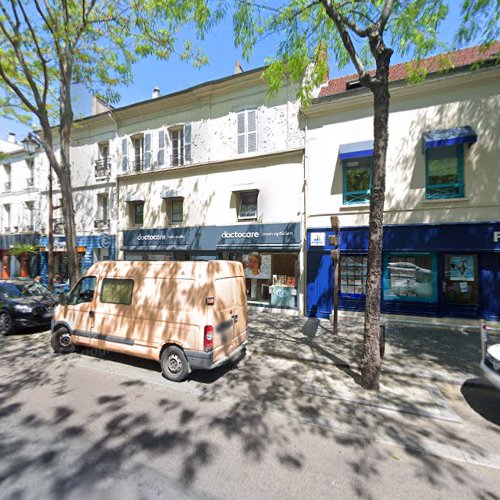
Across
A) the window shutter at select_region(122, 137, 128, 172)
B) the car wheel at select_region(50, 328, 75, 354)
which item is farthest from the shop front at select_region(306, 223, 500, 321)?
the window shutter at select_region(122, 137, 128, 172)

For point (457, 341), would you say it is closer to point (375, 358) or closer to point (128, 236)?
point (375, 358)

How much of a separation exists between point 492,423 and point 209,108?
40.8 ft

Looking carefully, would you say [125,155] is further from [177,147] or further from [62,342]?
[62,342]

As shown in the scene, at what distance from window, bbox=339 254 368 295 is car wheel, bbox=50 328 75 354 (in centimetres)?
796

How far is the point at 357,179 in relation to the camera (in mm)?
9148

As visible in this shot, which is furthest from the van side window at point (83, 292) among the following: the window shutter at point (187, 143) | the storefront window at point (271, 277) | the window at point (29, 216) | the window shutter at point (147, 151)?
the window at point (29, 216)

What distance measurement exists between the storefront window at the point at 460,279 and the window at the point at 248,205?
21.7 feet

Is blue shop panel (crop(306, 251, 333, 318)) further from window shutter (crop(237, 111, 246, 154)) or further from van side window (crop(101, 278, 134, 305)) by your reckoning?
van side window (crop(101, 278, 134, 305))

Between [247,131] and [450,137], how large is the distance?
673 cm

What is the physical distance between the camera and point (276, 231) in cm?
986

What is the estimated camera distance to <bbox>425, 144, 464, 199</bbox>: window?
808cm

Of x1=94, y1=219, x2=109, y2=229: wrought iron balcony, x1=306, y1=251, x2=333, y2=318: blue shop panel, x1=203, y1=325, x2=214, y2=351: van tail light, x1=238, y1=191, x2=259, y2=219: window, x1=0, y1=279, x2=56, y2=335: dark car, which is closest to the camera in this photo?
x1=203, y1=325, x2=214, y2=351: van tail light

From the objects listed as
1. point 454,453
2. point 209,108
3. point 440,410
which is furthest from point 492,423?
point 209,108

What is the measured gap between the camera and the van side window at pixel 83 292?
19.1 feet
